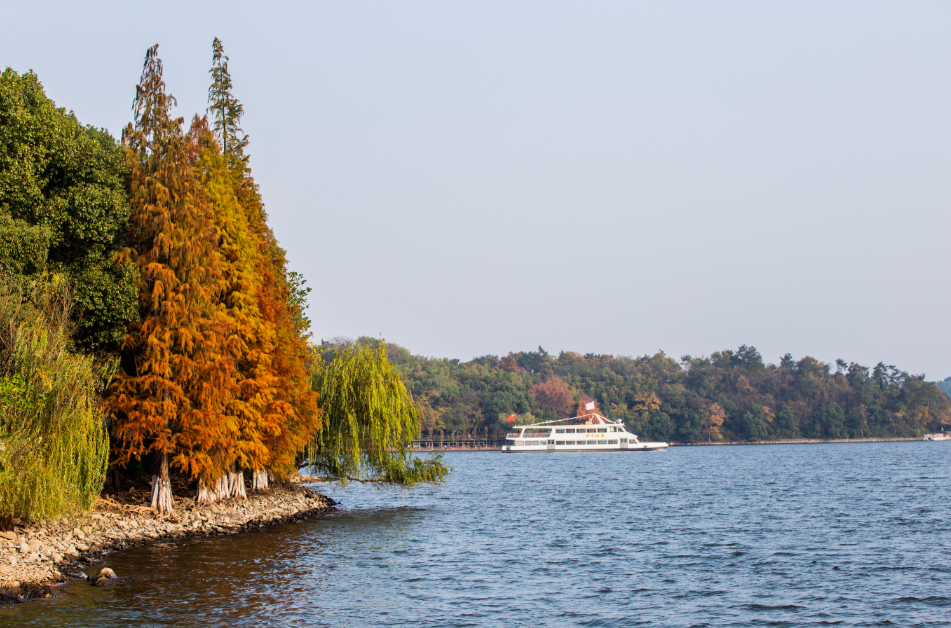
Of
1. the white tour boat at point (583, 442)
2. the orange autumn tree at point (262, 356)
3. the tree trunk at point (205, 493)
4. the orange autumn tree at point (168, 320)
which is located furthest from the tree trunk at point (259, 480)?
the white tour boat at point (583, 442)

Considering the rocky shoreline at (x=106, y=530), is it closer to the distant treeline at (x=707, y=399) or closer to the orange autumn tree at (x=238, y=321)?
the orange autumn tree at (x=238, y=321)

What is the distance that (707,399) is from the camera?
175750 mm

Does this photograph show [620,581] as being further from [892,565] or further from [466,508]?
[466,508]

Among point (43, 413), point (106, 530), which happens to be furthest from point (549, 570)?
point (43, 413)

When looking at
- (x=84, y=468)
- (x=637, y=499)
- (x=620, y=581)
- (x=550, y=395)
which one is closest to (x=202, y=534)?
(x=84, y=468)

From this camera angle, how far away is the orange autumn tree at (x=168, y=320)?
2808cm

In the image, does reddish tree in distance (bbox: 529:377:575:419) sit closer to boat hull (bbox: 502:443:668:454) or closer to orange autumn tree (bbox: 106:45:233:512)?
boat hull (bbox: 502:443:668:454)

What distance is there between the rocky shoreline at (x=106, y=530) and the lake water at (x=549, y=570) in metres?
0.88

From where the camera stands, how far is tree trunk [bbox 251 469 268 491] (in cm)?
3916

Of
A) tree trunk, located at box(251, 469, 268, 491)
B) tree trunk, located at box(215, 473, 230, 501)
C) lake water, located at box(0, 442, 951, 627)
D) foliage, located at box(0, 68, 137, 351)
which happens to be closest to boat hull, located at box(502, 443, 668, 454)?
lake water, located at box(0, 442, 951, 627)

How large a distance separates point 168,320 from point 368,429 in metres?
13.6

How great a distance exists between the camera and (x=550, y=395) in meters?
168

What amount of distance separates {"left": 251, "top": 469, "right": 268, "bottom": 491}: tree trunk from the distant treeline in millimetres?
118557

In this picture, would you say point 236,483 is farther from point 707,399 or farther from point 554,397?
point 707,399
